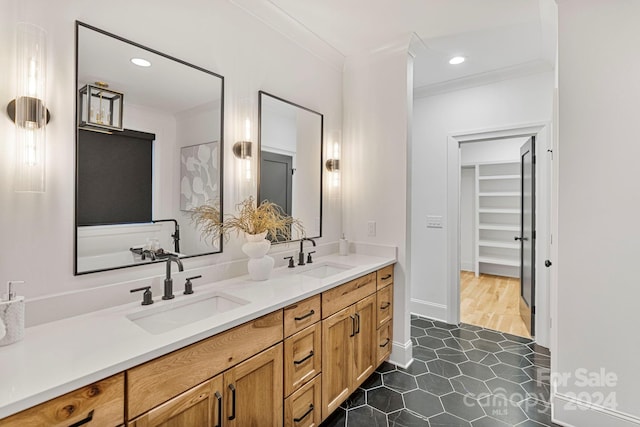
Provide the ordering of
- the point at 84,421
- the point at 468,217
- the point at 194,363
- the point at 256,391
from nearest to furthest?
the point at 84,421 < the point at 194,363 < the point at 256,391 < the point at 468,217

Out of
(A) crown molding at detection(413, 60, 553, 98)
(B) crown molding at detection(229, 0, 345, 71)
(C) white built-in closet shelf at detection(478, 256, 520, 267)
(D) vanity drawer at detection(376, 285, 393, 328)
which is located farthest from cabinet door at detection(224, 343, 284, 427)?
(C) white built-in closet shelf at detection(478, 256, 520, 267)

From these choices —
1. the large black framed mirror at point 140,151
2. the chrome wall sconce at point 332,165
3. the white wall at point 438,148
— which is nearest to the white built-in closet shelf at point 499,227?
the white wall at point 438,148

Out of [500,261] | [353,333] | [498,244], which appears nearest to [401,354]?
[353,333]

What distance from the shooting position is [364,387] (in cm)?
230

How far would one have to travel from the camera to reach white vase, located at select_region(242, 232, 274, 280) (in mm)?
1909

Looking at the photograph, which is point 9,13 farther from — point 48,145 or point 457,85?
point 457,85

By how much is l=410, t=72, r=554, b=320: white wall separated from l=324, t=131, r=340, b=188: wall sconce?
1.25 m

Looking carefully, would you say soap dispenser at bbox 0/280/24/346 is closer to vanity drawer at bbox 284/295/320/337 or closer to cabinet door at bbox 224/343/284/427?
cabinet door at bbox 224/343/284/427

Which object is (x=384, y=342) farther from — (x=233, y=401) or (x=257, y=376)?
(x=233, y=401)

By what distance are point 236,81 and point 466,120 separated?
8.31ft

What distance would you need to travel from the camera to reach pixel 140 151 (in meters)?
1.60

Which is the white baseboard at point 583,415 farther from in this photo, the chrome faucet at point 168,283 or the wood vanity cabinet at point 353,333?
the chrome faucet at point 168,283

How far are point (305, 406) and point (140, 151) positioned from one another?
5.25 feet

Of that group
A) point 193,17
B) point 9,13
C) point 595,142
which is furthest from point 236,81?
point 595,142
